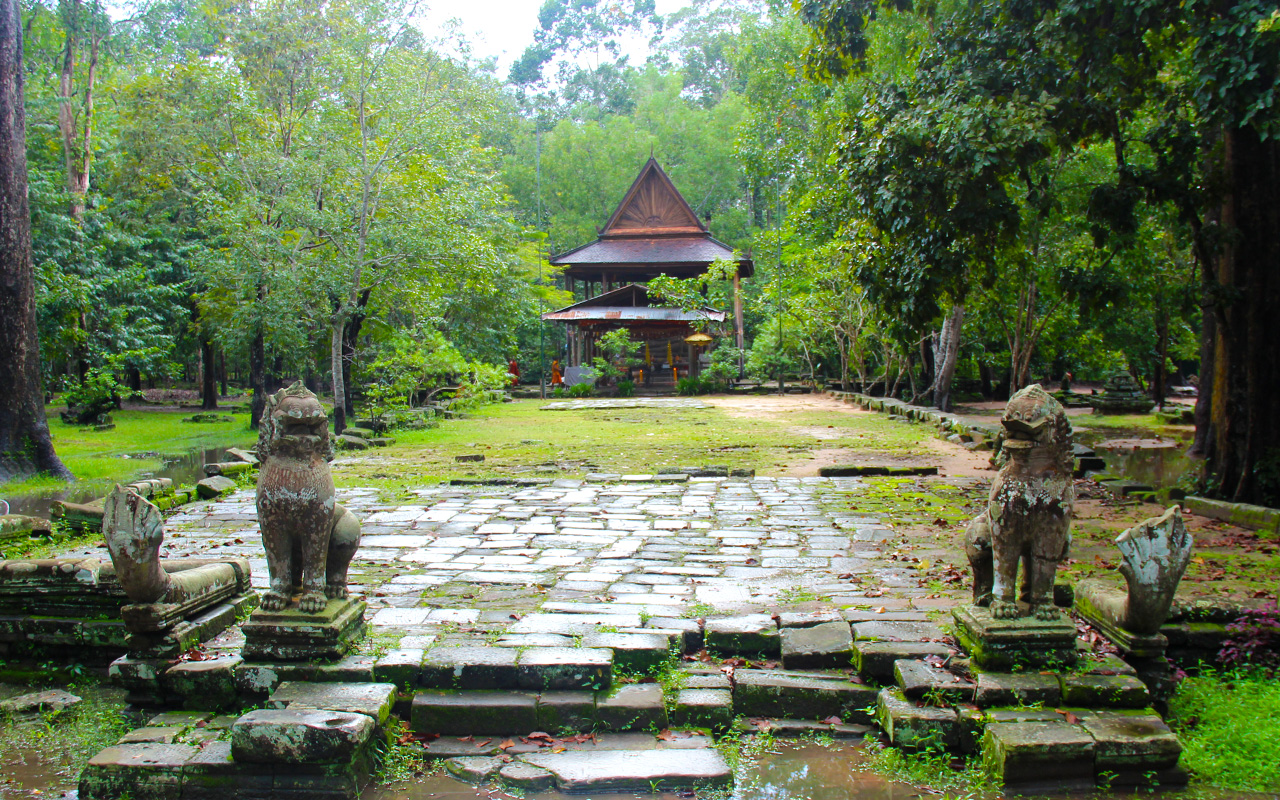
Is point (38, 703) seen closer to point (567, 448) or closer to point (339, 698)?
point (339, 698)

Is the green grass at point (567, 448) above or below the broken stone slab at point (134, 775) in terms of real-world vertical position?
above

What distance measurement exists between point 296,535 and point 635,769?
1.87m

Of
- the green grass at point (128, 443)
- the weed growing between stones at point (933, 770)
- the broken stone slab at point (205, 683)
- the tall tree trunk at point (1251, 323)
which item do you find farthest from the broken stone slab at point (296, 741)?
the green grass at point (128, 443)

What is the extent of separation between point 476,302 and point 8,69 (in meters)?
13.3

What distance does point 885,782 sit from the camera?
3.19m

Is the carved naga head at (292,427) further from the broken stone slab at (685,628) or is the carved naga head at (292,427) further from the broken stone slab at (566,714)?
the broken stone slab at (685,628)

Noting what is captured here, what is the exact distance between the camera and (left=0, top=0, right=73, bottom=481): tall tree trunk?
984 cm

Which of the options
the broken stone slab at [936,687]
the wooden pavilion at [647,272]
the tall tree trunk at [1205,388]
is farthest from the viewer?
the wooden pavilion at [647,272]

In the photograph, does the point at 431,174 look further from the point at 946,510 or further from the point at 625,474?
the point at 946,510

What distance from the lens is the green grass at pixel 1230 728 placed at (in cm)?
319

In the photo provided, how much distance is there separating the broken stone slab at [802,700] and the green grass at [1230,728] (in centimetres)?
131

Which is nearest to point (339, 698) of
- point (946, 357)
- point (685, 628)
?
point (685, 628)

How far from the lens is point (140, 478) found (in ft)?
35.7

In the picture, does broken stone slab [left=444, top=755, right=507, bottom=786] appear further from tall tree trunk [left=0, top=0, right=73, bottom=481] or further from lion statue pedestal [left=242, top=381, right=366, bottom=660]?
tall tree trunk [left=0, top=0, right=73, bottom=481]
